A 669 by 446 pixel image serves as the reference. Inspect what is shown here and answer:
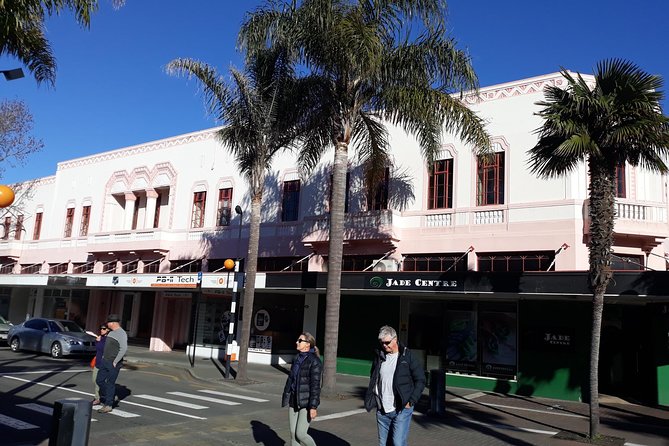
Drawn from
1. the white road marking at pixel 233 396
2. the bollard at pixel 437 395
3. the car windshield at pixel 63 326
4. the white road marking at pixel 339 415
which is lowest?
the white road marking at pixel 233 396

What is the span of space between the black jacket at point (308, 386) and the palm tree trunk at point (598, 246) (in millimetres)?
5652

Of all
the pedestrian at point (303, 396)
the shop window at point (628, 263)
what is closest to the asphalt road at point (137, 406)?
the pedestrian at point (303, 396)

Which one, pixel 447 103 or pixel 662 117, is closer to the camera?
pixel 662 117

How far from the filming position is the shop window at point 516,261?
17.0 meters

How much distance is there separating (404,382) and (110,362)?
21.4 feet

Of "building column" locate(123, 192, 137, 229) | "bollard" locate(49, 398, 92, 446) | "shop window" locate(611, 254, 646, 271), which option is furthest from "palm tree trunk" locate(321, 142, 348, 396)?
"building column" locate(123, 192, 137, 229)

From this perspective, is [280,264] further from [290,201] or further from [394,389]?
[394,389]

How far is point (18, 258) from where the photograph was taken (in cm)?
3634

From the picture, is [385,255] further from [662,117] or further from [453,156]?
[662,117]

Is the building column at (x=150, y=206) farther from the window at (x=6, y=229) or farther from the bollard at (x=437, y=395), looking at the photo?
the bollard at (x=437, y=395)

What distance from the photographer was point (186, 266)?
88.7ft

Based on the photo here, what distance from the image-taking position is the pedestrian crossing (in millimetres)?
9914

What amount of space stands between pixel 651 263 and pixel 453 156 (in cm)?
663

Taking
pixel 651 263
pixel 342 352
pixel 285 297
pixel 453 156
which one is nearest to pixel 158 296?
pixel 285 297
